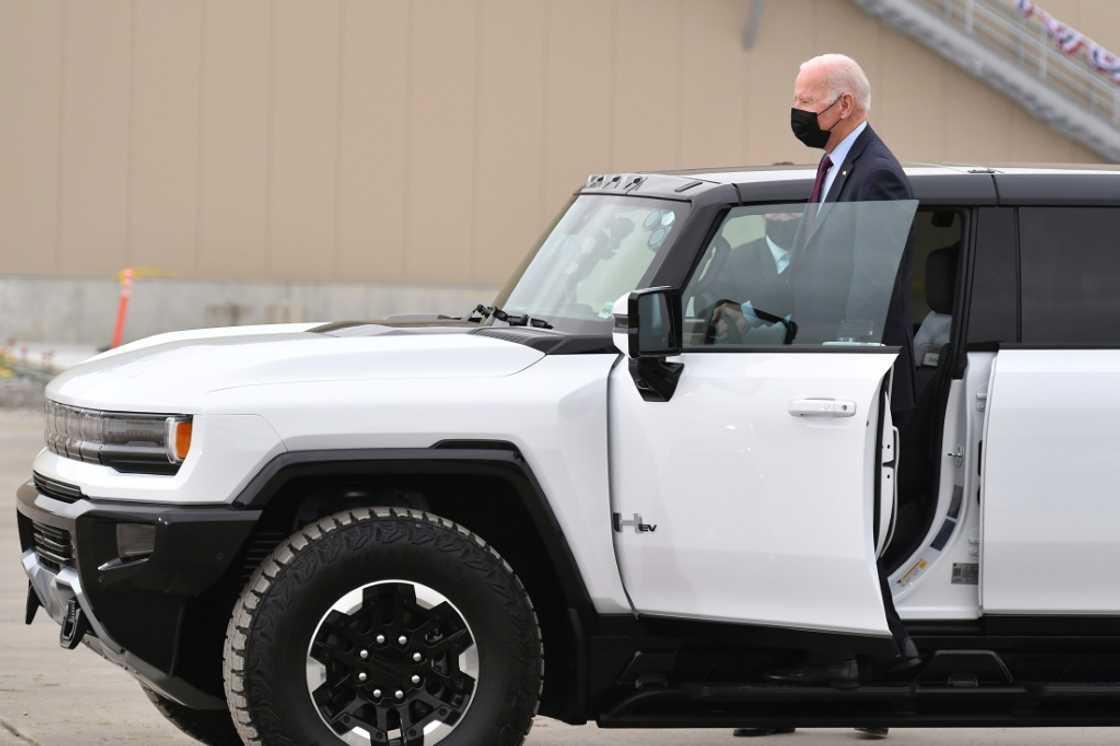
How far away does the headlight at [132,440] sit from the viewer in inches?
201

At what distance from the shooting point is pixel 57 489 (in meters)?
5.38

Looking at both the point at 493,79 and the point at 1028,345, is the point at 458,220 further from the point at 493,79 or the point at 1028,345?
the point at 1028,345

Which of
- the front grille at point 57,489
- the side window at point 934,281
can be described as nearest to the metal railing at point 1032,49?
the side window at point 934,281

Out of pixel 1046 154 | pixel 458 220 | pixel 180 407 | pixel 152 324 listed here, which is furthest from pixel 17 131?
pixel 180 407

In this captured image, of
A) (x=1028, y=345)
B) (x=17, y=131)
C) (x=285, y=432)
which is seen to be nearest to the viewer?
(x=285, y=432)

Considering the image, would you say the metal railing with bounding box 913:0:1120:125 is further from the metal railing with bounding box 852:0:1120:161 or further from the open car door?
the open car door

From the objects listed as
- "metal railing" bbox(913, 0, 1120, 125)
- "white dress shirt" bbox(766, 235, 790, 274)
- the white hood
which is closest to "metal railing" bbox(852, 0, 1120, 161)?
"metal railing" bbox(913, 0, 1120, 125)

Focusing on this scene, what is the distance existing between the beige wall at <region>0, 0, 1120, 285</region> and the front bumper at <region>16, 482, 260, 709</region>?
2160 centimetres

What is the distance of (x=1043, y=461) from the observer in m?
5.30

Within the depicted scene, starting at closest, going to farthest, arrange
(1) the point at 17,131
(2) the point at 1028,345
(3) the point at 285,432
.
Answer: (3) the point at 285,432
(2) the point at 1028,345
(1) the point at 17,131

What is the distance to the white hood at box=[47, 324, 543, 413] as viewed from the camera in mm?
5168

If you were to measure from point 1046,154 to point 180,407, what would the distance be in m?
23.5

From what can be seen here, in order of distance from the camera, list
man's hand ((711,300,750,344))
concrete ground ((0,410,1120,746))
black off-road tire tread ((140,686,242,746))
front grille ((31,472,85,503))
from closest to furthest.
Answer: front grille ((31,472,85,503)) → man's hand ((711,300,750,344)) → black off-road tire tread ((140,686,242,746)) → concrete ground ((0,410,1120,746))

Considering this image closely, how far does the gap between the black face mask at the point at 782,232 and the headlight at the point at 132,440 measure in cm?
171
